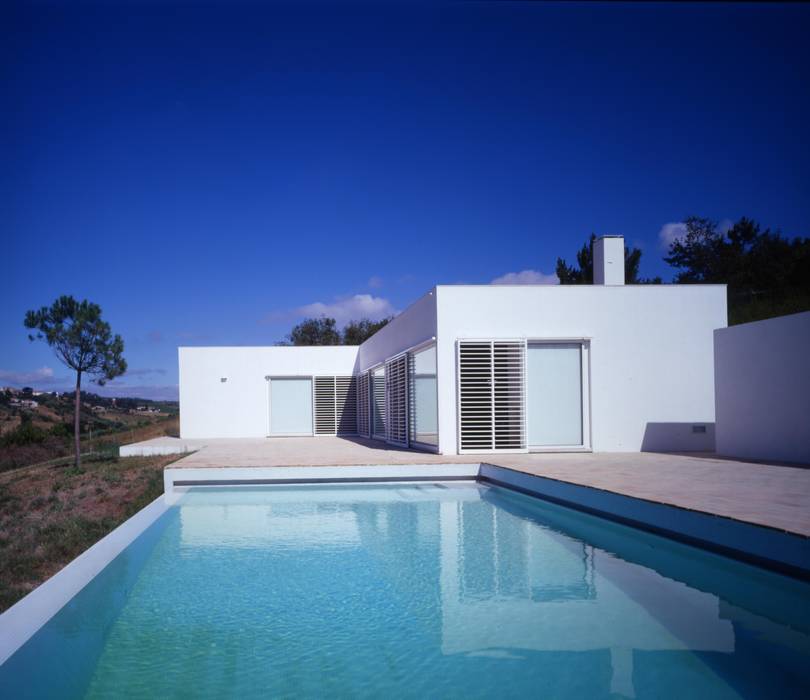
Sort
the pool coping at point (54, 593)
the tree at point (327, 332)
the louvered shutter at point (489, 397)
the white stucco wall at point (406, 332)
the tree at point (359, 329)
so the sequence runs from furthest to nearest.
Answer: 1. the tree at point (327, 332)
2. the tree at point (359, 329)
3. the white stucco wall at point (406, 332)
4. the louvered shutter at point (489, 397)
5. the pool coping at point (54, 593)

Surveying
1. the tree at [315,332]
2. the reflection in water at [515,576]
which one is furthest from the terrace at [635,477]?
the tree at [315,332]

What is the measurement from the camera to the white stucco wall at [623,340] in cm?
1216

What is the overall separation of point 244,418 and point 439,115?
1101 cm

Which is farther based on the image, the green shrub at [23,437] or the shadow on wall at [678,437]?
the green shrub at [23,437]

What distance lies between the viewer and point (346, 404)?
72.8 feet

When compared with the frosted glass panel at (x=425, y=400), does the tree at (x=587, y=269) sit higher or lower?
higher

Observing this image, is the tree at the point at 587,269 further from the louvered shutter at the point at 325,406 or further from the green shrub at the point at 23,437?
the green shrub at the point at 23,437

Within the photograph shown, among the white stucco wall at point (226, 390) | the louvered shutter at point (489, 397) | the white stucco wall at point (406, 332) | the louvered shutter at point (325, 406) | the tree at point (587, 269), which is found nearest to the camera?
the louvered shutter at point (489, 397)

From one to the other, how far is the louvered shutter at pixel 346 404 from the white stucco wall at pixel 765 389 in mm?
12866

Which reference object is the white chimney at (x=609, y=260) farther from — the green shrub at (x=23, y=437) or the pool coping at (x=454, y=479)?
the green shrub at (x=23, y=437)

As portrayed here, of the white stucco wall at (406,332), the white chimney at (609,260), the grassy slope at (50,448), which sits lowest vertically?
the grassy slope at (50,448)

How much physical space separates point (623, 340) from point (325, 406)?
39.2 feet

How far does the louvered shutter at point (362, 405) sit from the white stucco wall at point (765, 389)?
1108 centimetres

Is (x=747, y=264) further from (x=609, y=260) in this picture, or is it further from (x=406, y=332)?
(x=406, y=332)
